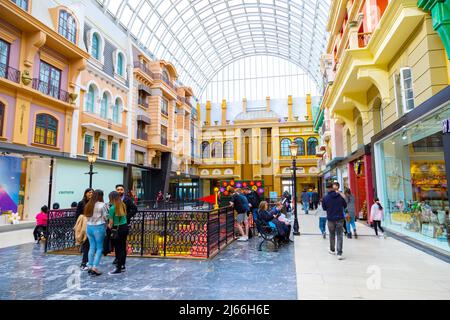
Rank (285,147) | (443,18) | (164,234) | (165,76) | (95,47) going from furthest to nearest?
(285,147)
(165,76)
(95,47)
(164,234)
(443,18)

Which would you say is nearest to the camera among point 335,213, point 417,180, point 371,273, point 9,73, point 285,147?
point 371,273

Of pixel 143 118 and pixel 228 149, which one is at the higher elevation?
pixel 143 118

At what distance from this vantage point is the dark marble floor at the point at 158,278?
13.8 ft

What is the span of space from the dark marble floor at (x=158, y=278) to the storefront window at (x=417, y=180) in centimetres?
392

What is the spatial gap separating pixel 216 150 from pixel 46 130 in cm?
2531

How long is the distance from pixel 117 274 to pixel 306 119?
3664cm

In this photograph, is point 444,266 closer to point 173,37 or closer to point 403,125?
point 403,125

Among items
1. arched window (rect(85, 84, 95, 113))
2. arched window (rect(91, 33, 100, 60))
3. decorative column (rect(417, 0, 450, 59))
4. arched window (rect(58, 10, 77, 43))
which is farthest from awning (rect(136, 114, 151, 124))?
decorative column (rect(417, 0, 450, 59))

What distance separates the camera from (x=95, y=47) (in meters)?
19.2

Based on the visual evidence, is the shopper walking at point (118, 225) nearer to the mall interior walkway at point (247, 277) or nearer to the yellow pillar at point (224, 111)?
the mall interior walkway at point (247, 277)

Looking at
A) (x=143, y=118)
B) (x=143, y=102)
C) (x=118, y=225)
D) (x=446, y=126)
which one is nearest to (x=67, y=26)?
(x=143, y=118)

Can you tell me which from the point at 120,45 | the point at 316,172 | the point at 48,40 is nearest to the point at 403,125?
the point at 48,40

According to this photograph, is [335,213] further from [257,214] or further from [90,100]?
[90,100]

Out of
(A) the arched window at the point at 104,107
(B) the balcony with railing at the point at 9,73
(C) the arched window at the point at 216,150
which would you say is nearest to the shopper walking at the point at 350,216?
(B) the balcony with railing at the point at 9,73
